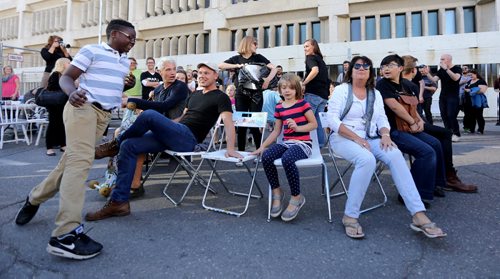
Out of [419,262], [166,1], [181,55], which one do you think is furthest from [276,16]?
[419,262]

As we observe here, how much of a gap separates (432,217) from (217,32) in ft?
84.7

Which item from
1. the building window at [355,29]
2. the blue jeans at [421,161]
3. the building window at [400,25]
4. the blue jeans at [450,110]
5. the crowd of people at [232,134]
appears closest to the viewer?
the crowd of people at [232,134]

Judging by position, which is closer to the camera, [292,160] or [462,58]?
[292,160]

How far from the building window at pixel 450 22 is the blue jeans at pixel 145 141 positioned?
2314cm

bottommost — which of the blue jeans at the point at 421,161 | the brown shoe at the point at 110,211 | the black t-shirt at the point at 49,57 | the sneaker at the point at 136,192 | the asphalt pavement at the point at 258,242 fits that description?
the asphalt pavement at the point at 258,242

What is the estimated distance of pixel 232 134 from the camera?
3.77 m

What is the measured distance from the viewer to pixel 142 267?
2.38 metres

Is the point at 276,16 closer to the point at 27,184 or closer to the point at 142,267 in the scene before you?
the point at 27,184

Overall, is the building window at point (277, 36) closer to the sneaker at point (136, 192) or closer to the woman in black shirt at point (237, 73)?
the woman in black shirt at point (237, 73)

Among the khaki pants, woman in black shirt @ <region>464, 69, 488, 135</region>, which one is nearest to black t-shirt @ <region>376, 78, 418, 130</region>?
the khaki pants

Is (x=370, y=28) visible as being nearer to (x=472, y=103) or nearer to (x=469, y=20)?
(x=469, y=20)

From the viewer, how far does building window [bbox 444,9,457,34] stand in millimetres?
21900

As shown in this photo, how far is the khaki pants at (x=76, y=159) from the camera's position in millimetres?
2527

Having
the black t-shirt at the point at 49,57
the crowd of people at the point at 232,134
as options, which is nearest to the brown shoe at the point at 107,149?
the crowd of people at the point at 232,134
